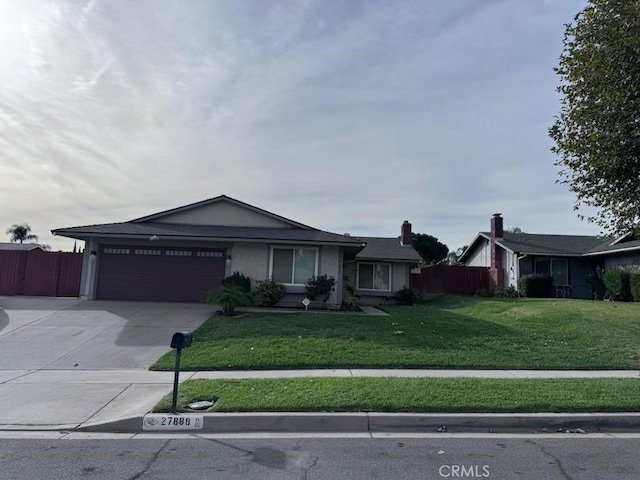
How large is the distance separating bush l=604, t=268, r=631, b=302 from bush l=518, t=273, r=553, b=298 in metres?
2.82

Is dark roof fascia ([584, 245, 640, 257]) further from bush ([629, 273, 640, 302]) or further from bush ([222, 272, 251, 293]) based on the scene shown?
bush ([222, 272, 251, 293])

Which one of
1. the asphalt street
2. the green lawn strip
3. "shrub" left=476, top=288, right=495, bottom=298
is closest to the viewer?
the asphalt street

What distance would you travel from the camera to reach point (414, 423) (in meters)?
5.75

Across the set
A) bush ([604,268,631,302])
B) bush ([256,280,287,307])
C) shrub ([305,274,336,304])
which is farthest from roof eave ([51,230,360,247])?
bush ([604,268,631,302])

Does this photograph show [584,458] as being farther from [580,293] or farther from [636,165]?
[580,293]

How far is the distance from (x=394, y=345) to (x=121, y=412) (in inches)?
235

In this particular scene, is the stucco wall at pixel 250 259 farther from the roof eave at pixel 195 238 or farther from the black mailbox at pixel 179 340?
the black mailbox at pixel 179 340

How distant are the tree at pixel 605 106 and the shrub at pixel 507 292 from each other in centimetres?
1367

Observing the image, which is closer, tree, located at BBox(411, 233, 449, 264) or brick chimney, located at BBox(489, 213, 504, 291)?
brick chimney, located at BBox(489, 213, 504, 291)

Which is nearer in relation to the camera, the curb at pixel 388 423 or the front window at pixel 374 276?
the curb at pixel 388 423

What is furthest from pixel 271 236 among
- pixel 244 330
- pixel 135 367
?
pixel 135 367

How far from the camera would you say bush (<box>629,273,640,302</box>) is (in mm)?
19828

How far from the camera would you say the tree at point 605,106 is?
32.3 ft

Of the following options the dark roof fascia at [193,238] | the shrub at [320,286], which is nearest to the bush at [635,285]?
the dark roof fascia at [193,238]
